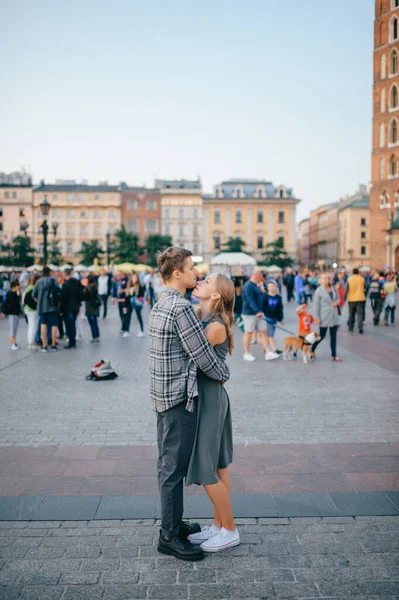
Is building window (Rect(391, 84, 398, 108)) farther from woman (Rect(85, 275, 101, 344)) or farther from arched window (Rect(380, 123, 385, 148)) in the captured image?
woman (Rect(85, 275, 101, 344))

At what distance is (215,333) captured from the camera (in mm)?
3500

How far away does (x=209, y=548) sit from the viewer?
3.62 metres

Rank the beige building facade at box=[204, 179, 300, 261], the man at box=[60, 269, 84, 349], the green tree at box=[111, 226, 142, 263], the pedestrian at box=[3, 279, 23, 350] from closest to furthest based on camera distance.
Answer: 1. the pedestrian at box=[3, 279, 23, 350]
2. the man at box=[60, 269, 84, 349]
3. the green tree at box=[111, 226, 142, 263]
4. the beige building facade at box=[204, 179, 300, 261]

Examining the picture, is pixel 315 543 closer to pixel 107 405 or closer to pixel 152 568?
pixel 152 568

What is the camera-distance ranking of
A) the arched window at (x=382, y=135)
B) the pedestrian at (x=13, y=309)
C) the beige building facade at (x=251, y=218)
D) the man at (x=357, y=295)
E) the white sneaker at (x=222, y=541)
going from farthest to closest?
the beige building facade at (x=251, y=218)
the arched window at (x=382, y=135)
the man at (x=357, y=295)
the pedestrian at (x=13, y=309)
the white sneaker at (x=222, y=541)

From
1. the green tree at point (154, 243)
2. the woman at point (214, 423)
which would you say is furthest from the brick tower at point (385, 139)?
the woman at point (214, 423)

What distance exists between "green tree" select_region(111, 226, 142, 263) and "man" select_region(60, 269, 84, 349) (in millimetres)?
62853

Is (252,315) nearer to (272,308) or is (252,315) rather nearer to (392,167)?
(272,308)

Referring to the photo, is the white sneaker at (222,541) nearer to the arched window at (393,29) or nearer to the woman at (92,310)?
the woman at (92,310)

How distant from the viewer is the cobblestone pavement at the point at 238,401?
20.0 feet

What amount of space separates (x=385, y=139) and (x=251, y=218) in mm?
41852

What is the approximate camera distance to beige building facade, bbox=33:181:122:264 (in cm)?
9156

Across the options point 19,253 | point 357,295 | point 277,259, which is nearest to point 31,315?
point 357,295

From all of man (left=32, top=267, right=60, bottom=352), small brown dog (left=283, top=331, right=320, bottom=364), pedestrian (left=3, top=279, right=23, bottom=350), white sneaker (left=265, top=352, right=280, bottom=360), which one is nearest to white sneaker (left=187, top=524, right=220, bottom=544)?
small brown dog (left=283, top=331, right=320, bottom=364)
